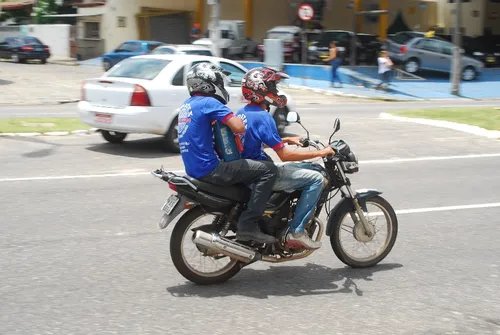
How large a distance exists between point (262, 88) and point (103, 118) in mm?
7053

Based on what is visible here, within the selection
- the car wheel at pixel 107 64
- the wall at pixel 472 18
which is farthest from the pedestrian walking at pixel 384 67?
the wall at pixel 472 18

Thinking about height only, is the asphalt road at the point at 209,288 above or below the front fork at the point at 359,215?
below

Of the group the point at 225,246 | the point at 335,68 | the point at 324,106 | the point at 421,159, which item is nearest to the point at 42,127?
the point at 421,159

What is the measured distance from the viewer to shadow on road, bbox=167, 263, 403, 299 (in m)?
5.49

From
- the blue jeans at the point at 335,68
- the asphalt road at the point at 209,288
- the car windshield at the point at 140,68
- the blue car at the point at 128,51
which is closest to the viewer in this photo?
the asphalt road at the point at 209,288

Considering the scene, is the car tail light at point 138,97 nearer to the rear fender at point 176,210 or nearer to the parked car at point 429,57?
the rear fender at point 176,210

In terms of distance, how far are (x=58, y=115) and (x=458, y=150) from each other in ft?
32.4

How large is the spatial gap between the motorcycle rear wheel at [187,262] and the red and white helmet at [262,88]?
0.96 meters

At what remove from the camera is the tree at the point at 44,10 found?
52656mm

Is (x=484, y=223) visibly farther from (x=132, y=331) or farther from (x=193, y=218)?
(x=132, y=331)

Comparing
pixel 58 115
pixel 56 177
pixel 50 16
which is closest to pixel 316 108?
pixel 58 115

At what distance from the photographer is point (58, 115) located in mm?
17734

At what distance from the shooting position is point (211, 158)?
5391 mm

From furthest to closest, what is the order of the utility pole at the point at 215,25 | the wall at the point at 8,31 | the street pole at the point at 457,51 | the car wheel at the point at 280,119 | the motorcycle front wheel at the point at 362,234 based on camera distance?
the wall at the point at 8,31 < the street pole at the point at 457,51 < the utility pole at the point at 215,25 < the car wheel at the point at 280,119 < the motorcycle front wheel at the point at 362,234
